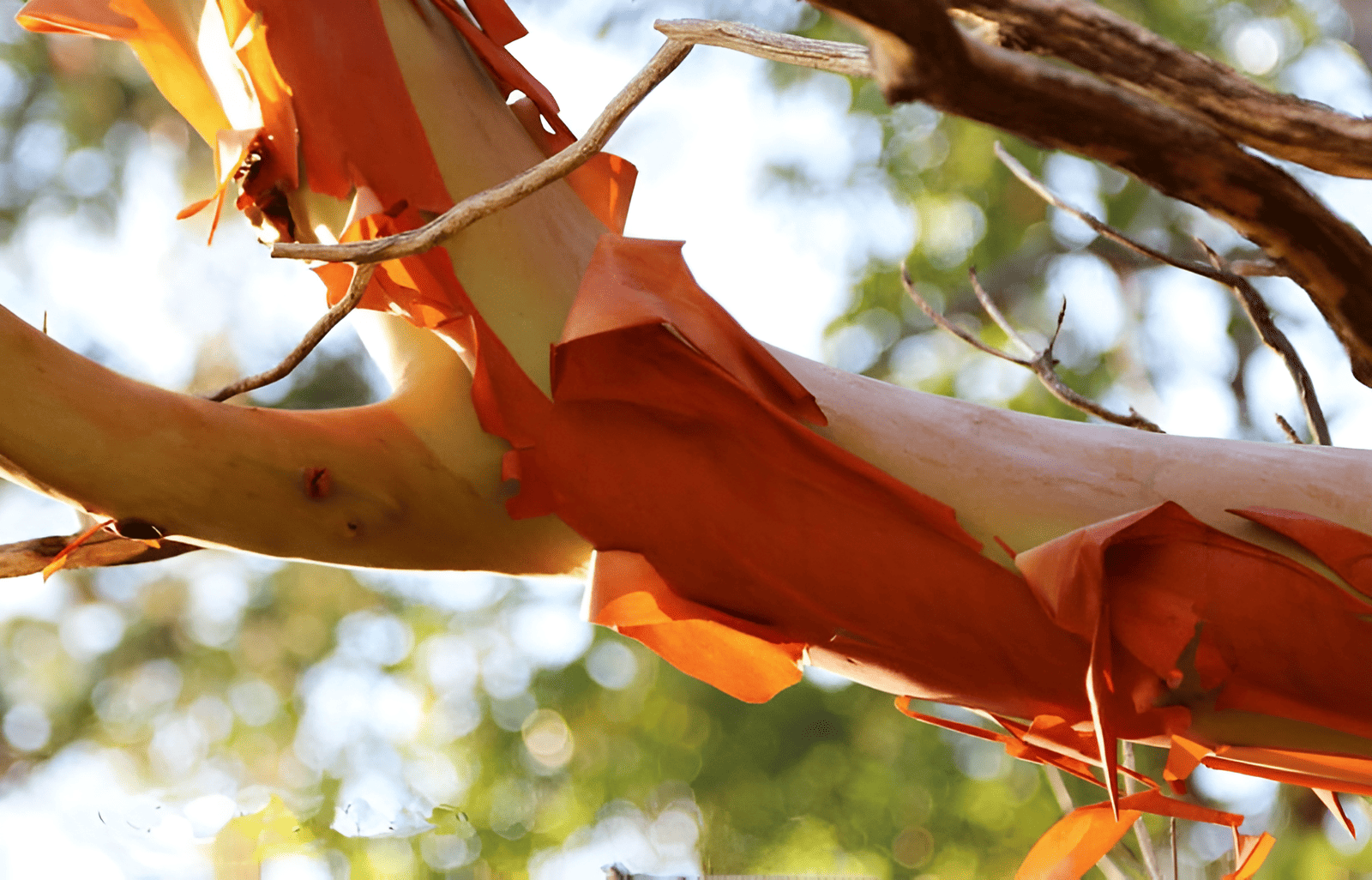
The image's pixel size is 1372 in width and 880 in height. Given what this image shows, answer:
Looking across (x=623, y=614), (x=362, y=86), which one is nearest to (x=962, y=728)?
(x=623, y=614)

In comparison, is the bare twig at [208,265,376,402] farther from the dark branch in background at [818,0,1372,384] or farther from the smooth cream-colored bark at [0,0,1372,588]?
the dark branch in background at [818,0,1372,384]

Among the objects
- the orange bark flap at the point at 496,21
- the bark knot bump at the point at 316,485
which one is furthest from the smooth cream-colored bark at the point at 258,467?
the orange bark flap at the point at 496,21

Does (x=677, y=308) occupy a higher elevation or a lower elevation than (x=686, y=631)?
higher

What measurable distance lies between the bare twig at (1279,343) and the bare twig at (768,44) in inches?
14.8

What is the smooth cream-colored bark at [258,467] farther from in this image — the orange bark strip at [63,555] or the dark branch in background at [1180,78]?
the dark branch in background at [1180,78]

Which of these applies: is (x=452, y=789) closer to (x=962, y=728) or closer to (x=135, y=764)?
(x=135, y=764)

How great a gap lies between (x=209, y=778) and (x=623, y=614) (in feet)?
7.48

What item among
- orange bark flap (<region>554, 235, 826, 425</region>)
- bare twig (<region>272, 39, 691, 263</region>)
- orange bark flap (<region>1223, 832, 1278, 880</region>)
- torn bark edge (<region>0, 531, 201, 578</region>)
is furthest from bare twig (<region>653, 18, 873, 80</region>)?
orange bark flap (<region>1223, 832, 1278, 880</region>)

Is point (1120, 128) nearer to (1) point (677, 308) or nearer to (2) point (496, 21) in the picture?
(1) point (677, 308)

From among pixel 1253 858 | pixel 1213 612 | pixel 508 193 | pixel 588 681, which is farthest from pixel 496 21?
pixel 588 681

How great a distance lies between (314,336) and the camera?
0.51 metres

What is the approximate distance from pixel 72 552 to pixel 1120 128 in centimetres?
46

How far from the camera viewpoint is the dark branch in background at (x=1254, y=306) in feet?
2.19

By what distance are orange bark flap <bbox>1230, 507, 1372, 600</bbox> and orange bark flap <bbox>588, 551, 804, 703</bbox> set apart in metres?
0.20
